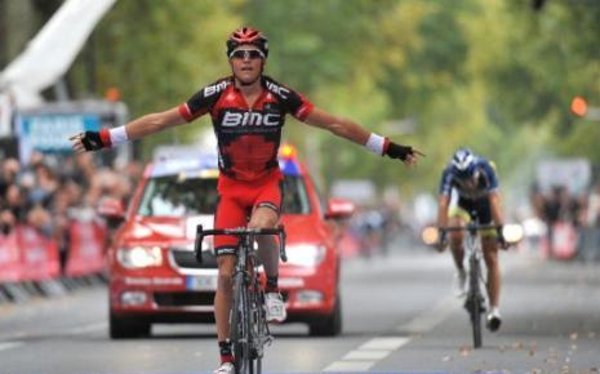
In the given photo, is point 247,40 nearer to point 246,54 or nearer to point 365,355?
point 246,54

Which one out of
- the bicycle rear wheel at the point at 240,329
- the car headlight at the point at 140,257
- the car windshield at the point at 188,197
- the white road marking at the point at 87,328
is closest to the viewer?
the bicycle rear wheel at the point at 240,329

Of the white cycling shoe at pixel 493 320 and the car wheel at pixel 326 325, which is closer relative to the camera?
the white cycling shoe at pixel 493 320

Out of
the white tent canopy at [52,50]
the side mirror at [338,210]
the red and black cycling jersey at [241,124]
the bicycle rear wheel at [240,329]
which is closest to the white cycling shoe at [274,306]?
the bicycle rear wheel at [240,329]

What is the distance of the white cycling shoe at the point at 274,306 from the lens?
14.2m

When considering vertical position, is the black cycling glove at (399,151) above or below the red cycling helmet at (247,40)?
below

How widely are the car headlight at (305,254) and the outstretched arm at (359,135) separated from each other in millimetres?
6382

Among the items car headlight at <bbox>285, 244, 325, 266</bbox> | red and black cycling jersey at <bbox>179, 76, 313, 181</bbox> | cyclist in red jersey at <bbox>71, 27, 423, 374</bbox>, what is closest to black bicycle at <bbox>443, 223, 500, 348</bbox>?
car headlight at <bbox>285, 244, 325, 266</bbox>

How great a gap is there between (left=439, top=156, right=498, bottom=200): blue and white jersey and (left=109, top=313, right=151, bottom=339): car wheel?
301 cm

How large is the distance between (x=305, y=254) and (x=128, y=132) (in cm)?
669

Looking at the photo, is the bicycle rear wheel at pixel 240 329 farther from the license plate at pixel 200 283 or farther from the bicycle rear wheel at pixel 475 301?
the license plate at pixel 200 283

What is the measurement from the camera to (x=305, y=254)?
21.0 m

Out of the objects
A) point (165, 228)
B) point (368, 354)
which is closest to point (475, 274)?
point (368, 354)

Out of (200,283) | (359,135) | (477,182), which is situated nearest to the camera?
(359,135)

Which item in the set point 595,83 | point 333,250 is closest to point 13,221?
point 333,250
